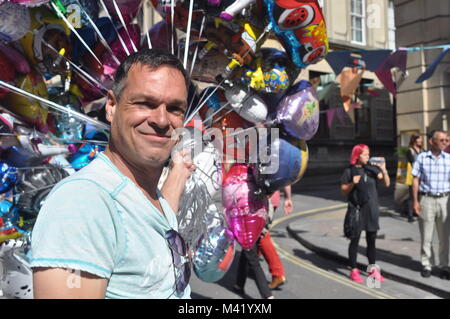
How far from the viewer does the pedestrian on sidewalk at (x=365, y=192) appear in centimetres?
523

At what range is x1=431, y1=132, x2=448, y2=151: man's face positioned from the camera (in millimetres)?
5195

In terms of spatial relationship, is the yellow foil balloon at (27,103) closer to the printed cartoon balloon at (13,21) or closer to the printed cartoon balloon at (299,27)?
the printed cartoon balloon at (13,21)

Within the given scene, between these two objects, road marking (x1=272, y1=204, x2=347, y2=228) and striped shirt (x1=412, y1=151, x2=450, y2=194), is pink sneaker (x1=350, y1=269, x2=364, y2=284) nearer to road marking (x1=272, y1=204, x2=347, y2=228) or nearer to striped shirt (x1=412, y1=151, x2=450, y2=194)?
striped shirt (x1=412, y1=151, x2=450, y2=194)

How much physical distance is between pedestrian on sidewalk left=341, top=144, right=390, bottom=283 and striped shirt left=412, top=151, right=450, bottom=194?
549 mm

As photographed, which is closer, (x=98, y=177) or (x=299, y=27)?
(x=98, y=177)

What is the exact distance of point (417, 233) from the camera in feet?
25.1

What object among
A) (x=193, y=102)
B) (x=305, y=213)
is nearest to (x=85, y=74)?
(x=193, y=102)

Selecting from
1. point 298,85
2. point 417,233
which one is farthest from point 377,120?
point 298,85

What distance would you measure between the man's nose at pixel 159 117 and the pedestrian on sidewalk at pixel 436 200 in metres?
4.93

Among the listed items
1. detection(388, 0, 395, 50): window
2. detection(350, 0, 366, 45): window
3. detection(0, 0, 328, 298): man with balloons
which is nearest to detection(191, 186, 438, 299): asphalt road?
detection(0, 0, 328, 298): man with balloons

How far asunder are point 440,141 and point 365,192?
1.18 m

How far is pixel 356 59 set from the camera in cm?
502

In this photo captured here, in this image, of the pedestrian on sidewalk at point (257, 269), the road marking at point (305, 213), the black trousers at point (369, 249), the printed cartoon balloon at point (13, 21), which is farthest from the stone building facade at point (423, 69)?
the printed cartoon balloon at point (13, 21)

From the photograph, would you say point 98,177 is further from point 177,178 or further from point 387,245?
point 387,245
